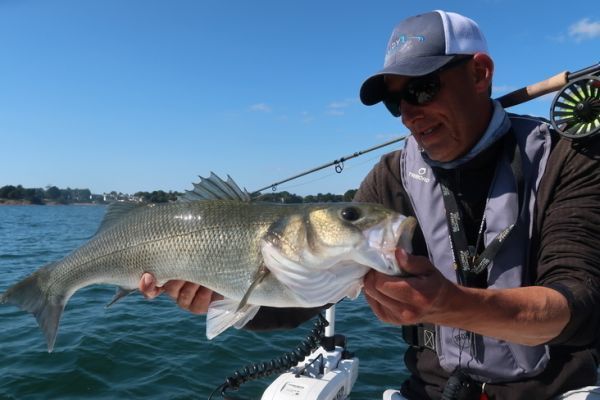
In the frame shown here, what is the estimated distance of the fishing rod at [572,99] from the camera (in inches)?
108

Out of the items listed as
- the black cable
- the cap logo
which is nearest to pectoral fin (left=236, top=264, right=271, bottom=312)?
the cap logo

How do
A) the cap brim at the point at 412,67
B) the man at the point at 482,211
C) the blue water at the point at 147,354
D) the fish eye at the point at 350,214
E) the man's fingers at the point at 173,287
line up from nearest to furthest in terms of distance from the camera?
1. the fish eye at the point at 350,214
2. the man at the point at 482,211
3. the cap brim at the point at 412,67
4. the man's fingers at the point at 173,287
5. the blue water at the point at 147,354

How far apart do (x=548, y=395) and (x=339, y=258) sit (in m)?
1.63

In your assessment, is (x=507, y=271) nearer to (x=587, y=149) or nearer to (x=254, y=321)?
(x=587, y=149)

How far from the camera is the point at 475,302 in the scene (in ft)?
6.17

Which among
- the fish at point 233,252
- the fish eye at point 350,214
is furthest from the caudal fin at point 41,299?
the fish eye at point 350,214

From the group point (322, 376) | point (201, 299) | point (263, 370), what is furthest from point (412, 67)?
point (263, 370)

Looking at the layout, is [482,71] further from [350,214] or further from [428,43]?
[350,214]

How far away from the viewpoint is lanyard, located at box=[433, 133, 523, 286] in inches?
108

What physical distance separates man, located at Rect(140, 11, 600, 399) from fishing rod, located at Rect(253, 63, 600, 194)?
0.30 ft

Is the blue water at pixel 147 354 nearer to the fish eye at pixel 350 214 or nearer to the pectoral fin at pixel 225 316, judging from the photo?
the pectoral fin at pixel 225 316

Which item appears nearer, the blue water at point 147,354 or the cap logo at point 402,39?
the cap logo at point 402,39

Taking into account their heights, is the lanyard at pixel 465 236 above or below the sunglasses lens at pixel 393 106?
below

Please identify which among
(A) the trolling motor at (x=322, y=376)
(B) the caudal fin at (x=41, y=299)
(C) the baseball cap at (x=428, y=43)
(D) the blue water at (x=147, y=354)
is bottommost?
(D) the blue water at (x=147, y=354)
